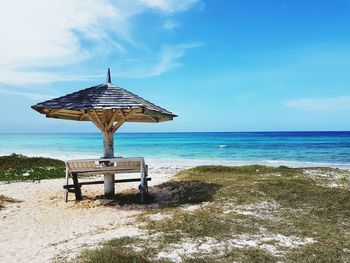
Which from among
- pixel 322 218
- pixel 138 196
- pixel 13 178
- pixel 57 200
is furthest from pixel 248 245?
pixel 13 178

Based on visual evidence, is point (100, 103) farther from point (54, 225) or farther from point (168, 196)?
point (168, 196)

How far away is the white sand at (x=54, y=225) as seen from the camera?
6.05m

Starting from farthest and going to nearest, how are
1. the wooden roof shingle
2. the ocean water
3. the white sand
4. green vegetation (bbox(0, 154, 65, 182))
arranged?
the ocean water, green vegetation (bbox(0, 154, 65, 182)), the wooden roof shingle, the white sand

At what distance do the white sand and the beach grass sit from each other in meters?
0.46

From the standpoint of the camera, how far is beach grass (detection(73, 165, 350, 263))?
18.0ft

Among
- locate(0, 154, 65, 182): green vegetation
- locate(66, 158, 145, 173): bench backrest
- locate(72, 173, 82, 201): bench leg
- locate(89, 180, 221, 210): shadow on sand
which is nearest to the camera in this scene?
locate(89, 180, 221, 210): shadow on sand

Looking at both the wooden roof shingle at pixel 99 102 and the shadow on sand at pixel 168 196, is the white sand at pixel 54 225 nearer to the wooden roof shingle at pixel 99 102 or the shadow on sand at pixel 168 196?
the shadow on sand at pixel 168 196

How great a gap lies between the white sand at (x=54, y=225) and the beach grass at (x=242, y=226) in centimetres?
46

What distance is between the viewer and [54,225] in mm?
7977

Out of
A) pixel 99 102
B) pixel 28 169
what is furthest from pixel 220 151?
pixel 99 102

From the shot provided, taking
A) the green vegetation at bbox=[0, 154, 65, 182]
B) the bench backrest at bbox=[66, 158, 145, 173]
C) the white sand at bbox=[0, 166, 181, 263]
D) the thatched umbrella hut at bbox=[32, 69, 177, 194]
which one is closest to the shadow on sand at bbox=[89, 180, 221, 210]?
the white sand at bbox=[0, 166, 181, 263]

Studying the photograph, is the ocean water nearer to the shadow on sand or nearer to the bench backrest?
the shadow on sand

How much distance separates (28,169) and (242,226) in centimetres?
1424

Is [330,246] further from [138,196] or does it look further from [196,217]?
[138,196]
